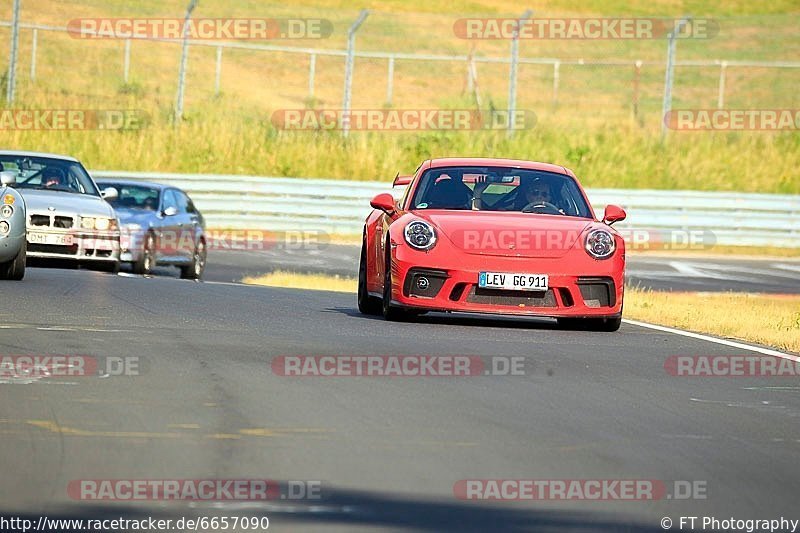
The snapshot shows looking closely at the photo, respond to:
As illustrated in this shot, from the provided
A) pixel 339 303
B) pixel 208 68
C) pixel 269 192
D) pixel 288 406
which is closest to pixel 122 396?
pixel 288 406

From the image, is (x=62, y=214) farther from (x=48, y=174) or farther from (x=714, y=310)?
(x=714, y=310)

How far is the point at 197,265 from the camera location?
2225 centimetres

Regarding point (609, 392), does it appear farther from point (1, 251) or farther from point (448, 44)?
point (448, 44)

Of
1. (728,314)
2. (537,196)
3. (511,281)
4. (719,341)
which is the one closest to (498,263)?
(511,281)

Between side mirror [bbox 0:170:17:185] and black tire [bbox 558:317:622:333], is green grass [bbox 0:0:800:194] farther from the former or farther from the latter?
black tire [bbox 558:317:622:333]

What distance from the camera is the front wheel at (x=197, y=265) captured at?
72.3ft

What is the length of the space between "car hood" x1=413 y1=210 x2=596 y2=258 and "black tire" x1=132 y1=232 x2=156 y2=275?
8353 millimetres

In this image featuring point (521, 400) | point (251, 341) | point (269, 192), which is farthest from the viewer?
point (269, 192)

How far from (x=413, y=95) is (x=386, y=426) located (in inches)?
2011

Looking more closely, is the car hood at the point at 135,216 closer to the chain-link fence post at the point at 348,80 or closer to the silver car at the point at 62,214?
the silver car at the point at 62,214

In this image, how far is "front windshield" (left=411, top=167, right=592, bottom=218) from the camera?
537 inches

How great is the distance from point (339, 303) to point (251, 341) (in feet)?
14.6

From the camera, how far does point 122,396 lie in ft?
27.7

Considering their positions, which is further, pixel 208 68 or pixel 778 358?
pixel 208 68
